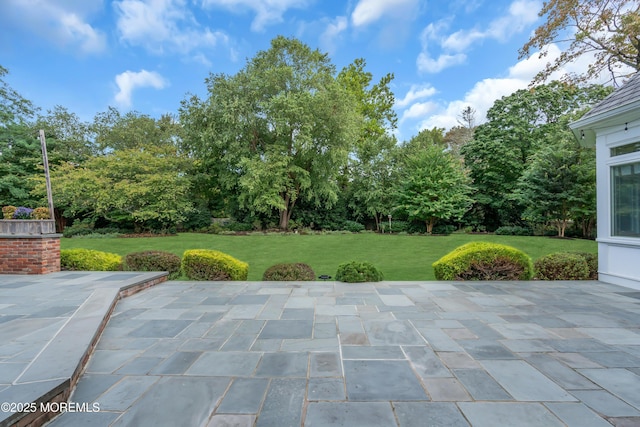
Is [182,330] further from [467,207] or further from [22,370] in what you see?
[467,207]

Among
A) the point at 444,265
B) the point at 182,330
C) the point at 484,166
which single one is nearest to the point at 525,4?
the point at 444,265

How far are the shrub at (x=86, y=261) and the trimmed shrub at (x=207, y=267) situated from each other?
179cm

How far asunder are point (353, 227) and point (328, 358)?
15.2 meters

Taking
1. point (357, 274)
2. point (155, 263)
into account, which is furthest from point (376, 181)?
point (155, 263)

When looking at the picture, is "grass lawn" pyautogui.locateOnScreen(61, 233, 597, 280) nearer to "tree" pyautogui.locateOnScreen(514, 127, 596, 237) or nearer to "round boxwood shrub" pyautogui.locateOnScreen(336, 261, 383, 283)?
"tree" pyautogui.locateOnScreen(514, 127, 596, 237)

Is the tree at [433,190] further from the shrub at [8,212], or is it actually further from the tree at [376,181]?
the shrub at [8,212]

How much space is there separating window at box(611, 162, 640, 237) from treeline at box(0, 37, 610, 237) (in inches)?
330

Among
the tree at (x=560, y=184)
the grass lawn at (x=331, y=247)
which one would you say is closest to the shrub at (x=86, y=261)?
the grass lawn at (x=331, y=247)

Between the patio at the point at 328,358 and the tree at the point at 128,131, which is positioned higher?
the tree at the point at 128,131

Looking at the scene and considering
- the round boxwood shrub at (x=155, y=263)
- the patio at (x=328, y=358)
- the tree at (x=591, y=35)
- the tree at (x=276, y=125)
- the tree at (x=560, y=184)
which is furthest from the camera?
the tree at (x=276, y=125)

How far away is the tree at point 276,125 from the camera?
47.9ft

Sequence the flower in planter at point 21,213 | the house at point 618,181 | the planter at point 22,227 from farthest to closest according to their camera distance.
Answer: the flower in planter at point 21,213 → the planter at point 22,227 → the house at point 618,181

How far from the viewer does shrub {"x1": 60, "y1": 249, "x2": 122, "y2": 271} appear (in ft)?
20.5

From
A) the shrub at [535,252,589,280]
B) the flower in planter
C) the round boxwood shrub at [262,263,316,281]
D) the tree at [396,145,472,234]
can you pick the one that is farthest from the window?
the flower in planter
